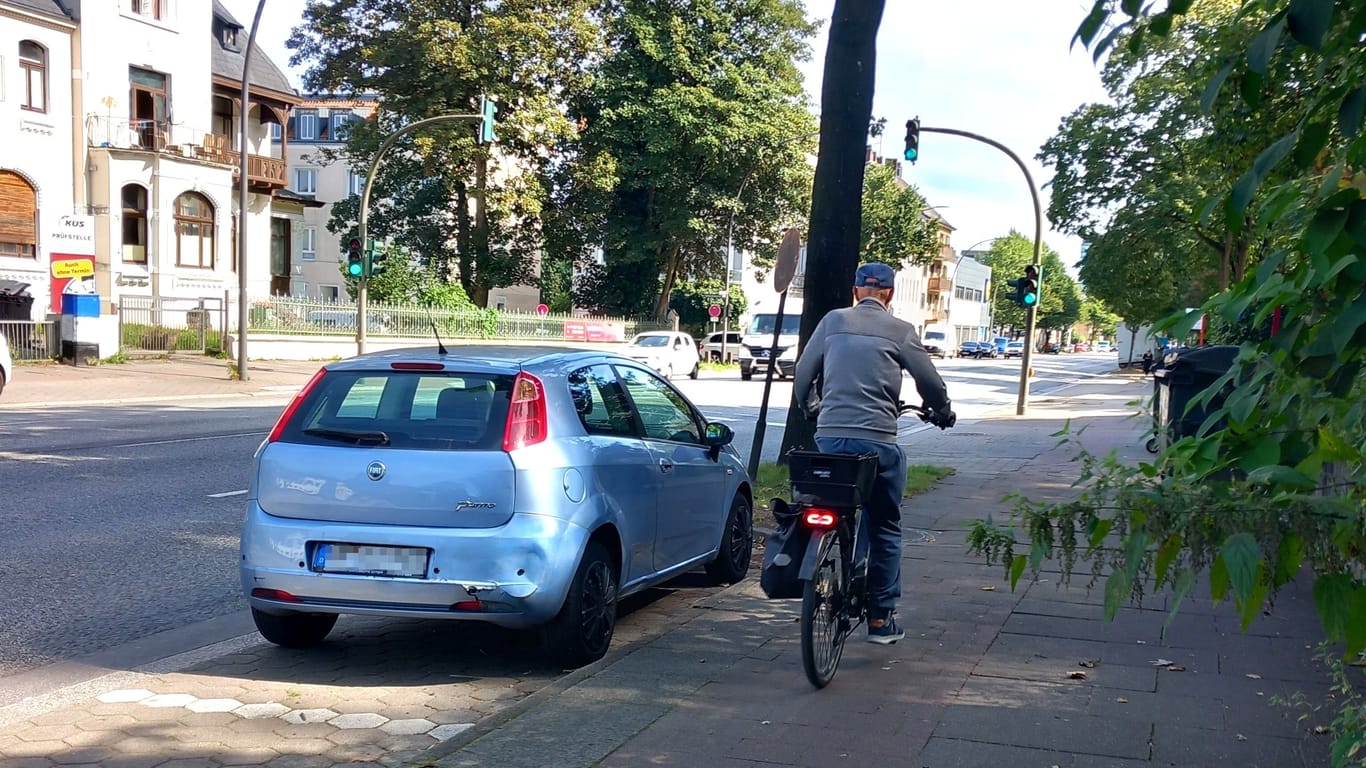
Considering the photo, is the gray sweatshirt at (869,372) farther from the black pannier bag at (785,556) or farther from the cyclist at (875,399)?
the black pannier bag at (785,556)

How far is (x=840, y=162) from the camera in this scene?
34.1 ft

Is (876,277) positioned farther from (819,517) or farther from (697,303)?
(697,303)

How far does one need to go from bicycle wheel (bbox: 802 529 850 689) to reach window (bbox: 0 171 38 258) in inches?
1299

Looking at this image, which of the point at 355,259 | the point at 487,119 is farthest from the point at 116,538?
the point at 355,259

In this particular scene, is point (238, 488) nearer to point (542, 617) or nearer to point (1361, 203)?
point (542, 617)

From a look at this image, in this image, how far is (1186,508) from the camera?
2.45m

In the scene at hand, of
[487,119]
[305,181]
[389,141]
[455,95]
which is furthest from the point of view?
[305,181]

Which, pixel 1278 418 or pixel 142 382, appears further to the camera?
pixel 142 382

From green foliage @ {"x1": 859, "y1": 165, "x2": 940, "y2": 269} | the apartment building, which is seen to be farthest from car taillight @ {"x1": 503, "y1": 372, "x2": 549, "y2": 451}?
green foliage @ {"x1": 859, "y1": 165, "x2": 940, "y2": 269}

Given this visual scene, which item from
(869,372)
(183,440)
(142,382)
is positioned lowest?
(142,382)

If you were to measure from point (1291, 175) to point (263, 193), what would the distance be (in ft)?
141

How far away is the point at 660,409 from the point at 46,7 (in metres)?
32.7

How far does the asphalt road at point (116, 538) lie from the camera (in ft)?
20.4

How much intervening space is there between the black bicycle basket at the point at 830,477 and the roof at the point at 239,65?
39949 millimetres
